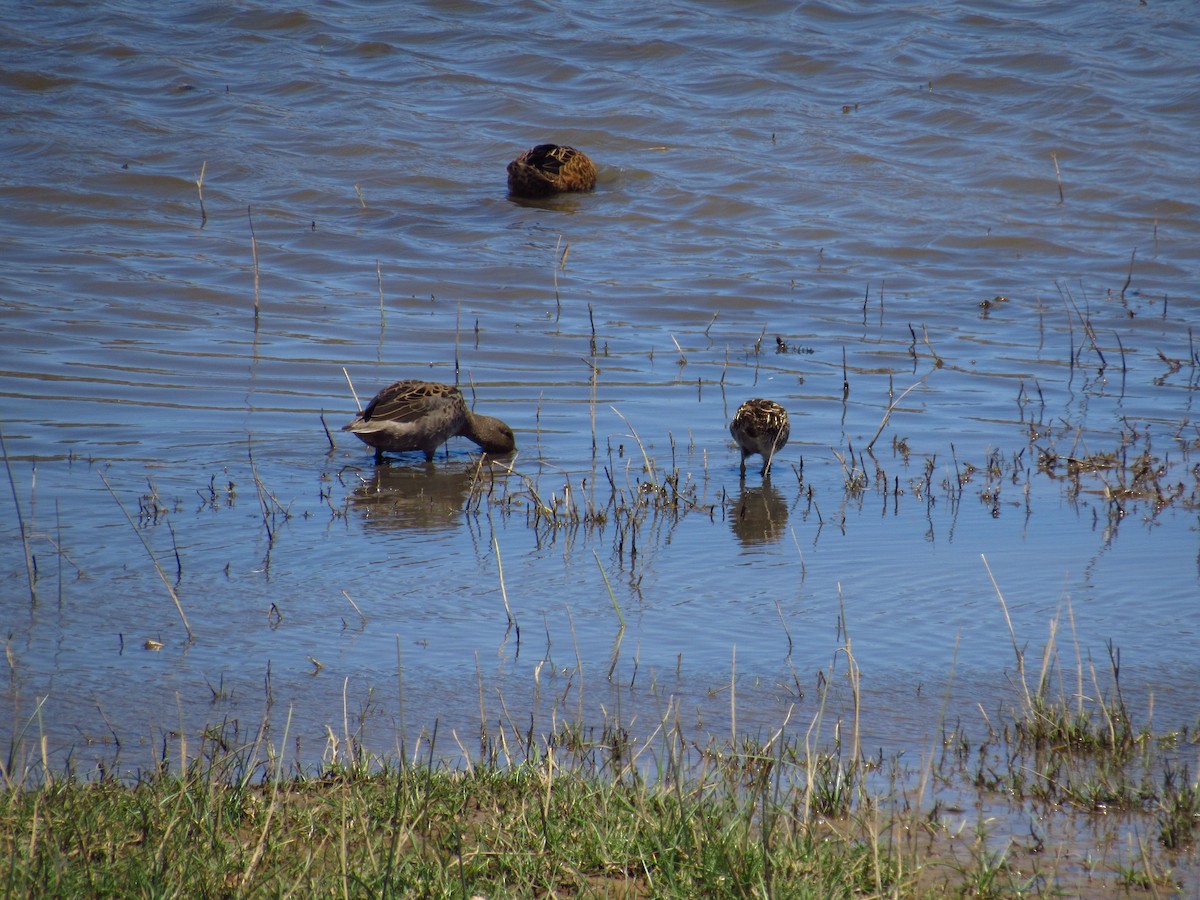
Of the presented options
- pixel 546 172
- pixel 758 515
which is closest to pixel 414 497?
pixel 758 515

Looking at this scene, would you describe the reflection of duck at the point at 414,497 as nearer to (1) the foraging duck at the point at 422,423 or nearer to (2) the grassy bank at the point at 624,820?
(1) the foraging duck at the point at 422,423

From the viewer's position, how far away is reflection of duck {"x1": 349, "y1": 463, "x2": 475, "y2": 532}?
7.12m

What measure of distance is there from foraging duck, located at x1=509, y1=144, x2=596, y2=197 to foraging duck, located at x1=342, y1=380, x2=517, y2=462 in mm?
8684

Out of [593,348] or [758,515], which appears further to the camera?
[593,348]

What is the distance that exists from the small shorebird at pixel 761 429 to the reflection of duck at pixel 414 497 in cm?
164

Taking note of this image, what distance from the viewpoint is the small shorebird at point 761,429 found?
8164 mm

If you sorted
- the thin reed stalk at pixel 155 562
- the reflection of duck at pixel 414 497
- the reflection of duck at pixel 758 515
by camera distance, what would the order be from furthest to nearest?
the reflection of duck at pixel 414 497 < the reflection of duck at pixel 758 515 < the thin reed stalk at pixel 155 562

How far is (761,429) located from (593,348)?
234cm

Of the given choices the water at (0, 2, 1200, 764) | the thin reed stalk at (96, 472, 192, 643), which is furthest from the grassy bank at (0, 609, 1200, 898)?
the thin reed stalk at (96, 472, 192, 643)

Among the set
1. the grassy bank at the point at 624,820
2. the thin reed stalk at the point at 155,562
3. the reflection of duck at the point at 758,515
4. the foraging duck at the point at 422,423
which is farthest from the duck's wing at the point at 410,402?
the grassy bank at the point at 624,820

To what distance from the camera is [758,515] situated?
24.1ft

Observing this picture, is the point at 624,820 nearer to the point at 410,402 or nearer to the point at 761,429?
the point at 761,429

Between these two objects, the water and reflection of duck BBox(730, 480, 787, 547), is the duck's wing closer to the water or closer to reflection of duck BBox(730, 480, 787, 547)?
the water

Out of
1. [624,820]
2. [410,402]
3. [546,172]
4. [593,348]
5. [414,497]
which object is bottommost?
[624,820]
